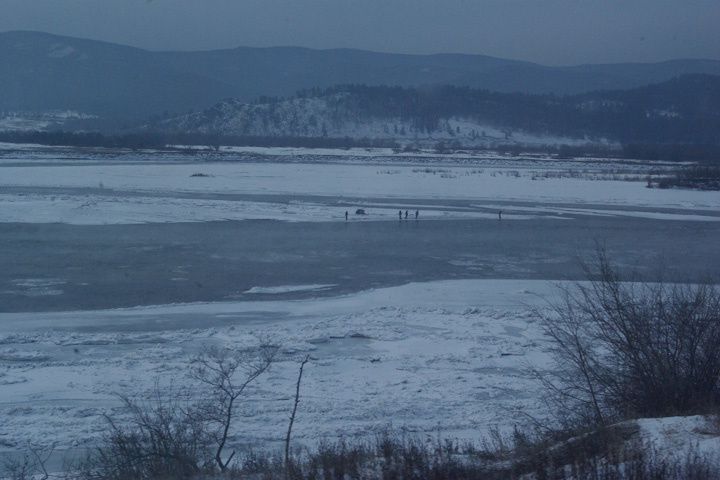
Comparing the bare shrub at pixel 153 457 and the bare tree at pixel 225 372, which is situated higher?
the bare shrub at pixel 153 457

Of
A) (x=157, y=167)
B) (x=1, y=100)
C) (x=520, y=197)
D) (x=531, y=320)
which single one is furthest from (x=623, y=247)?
(x=1, y=100)

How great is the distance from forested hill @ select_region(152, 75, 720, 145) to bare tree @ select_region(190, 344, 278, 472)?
3818 inches

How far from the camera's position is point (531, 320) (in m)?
12.4

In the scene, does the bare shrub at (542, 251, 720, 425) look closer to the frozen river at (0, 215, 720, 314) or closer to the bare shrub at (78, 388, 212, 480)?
the bare shrub at (78, 388, 212, 480)

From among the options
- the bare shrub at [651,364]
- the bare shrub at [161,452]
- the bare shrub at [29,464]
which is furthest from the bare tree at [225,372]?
the bare shrub at [651,364]

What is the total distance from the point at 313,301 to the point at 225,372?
19.9ft

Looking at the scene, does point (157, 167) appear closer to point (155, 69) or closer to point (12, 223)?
point (12, 223)

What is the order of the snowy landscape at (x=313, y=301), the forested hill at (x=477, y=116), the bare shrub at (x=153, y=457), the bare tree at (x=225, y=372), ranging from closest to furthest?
the bare shrub at (x=153, y=457) → the bare tree at (x=225, y=372) → the snowy landscape at (x=313, y=301) → the forested hill at (x=477, y=116)

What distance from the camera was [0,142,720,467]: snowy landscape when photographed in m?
8.38

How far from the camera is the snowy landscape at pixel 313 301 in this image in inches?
330

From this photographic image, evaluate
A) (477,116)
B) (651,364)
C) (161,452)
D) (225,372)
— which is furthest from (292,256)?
(477,116)

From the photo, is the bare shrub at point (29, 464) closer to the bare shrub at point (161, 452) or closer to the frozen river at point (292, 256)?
the bare shrub at point (161, 452)

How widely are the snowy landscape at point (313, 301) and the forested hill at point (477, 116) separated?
76758 mm

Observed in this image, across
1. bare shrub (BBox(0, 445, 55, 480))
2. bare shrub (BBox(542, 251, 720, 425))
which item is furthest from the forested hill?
bare shrub (BBox(0, 445, 55, 480))
